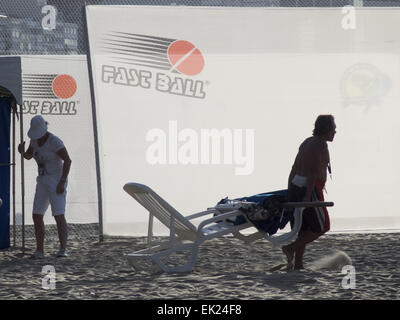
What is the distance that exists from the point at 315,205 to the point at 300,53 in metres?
3.35

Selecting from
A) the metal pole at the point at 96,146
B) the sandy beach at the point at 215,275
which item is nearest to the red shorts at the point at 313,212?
the sandy beach at the point at 215,275

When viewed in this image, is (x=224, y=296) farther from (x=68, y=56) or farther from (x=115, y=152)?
(x=68, y=56)

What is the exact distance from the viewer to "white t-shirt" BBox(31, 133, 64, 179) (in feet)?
28.1

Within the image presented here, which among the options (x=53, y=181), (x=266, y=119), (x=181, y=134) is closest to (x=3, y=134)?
(x=53, y=181)

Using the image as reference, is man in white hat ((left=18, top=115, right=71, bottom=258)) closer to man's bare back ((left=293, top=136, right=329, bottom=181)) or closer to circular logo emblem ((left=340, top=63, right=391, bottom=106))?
man's bare back ((left=293, top=136, right=329, bottom=181))

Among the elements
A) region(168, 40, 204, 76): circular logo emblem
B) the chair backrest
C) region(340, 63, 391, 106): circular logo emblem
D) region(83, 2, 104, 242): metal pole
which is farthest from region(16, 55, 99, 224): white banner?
region(340, 63, 391, 106): circular logo emblem

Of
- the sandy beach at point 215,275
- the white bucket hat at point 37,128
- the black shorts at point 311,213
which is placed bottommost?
the sandy beach at point 215,275

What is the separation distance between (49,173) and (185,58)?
2245 mm

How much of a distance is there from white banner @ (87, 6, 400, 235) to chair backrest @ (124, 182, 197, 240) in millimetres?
2180

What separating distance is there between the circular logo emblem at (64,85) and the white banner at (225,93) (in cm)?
96

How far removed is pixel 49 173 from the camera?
862 centimetres

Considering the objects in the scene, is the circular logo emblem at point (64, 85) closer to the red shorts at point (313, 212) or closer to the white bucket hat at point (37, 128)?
the white bucket hat at point (37, 128)

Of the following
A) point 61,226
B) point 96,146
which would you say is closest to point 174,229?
point 61,226

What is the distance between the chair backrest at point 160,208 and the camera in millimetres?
7273
